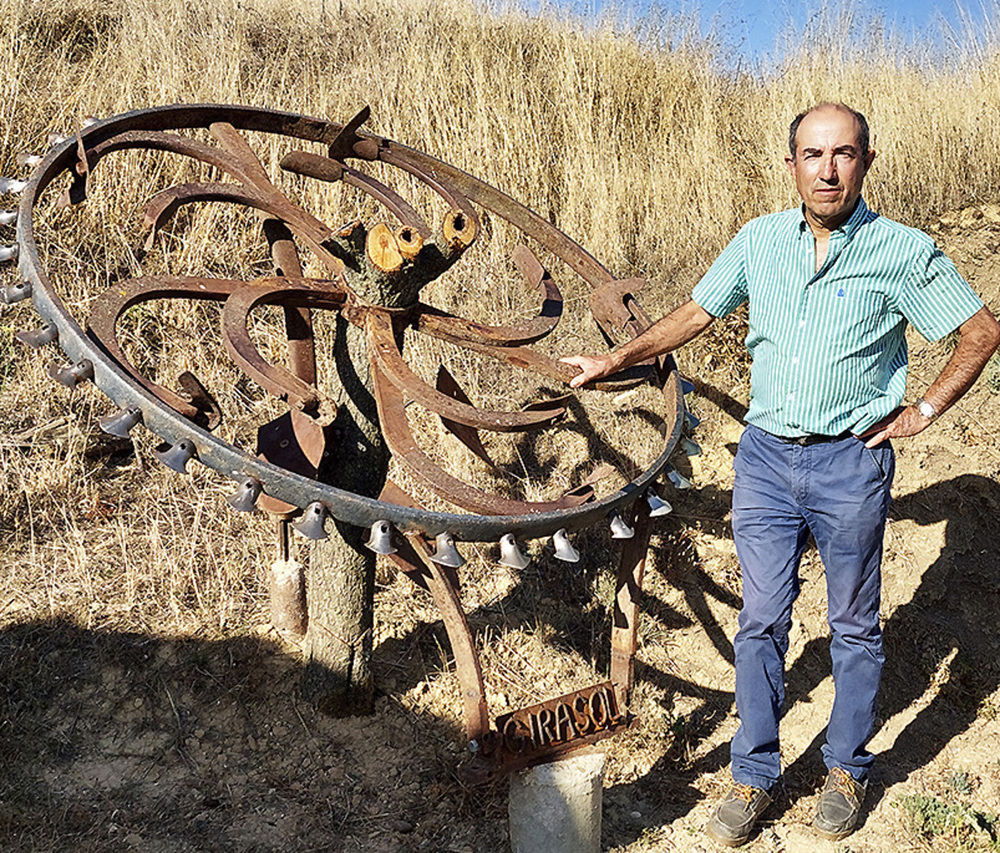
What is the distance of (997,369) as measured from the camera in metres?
5.11

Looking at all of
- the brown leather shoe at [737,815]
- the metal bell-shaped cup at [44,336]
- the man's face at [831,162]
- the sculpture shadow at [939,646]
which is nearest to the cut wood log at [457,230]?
the man's face at [831,162]

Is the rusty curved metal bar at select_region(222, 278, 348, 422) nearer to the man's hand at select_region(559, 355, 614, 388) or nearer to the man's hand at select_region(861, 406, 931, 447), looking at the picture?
the man's hand at select_region(559, 355, 614, 388)

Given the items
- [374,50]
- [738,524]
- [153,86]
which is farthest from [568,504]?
[374,50]

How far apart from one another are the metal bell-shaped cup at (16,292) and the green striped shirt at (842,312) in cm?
210

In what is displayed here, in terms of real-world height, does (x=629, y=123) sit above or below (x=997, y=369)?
above

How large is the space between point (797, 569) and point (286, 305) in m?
1.82

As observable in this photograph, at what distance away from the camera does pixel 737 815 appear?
124 inches

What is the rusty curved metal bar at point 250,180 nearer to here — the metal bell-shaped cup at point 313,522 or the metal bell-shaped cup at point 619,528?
the metal bell-shaped cup at point 313,522

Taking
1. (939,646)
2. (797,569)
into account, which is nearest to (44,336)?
(797,569)

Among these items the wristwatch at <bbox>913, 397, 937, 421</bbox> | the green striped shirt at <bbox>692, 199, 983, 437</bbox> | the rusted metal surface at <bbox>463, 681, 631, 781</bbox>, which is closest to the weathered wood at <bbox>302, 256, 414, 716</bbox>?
the rusted metal surface at <bbox>463, 681, 631, 781</bbox>

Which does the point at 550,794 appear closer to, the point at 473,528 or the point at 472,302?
the point at 473,528

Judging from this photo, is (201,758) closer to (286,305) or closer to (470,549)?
(470,549)

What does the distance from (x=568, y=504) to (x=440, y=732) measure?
1.46 meters

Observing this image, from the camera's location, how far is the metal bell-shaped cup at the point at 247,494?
2.29m
